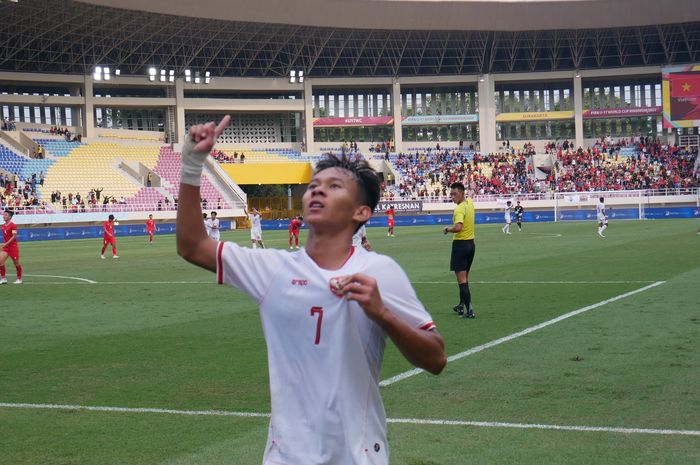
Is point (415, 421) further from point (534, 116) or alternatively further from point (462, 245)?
point (534, 116)

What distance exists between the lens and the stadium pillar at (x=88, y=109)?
8038 cm

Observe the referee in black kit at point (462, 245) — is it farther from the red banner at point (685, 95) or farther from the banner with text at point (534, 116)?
the banner with text at point (534, 116)

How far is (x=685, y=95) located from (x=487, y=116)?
790 inches

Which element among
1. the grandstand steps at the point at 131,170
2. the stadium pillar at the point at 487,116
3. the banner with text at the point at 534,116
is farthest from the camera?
the banner with text at the point at 534,116

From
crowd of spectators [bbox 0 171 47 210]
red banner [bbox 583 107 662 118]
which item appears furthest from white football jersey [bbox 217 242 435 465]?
red banner [bbox 583 107 662 118]

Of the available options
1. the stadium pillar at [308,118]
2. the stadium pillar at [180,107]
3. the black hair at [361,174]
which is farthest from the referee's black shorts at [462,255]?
the stadium pillar at [308,118]

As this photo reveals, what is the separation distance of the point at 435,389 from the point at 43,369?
5.03m

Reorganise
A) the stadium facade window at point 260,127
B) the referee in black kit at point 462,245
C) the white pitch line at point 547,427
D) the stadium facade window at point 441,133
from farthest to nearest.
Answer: the stadium facade window at point 441,133, the stadium facade window at point 260,127, the referee in black kit at point 462,245, the white pitch line at point 547,427

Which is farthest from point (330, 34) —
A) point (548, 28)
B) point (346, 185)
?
point (346, 185)

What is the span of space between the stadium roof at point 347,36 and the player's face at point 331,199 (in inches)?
2588

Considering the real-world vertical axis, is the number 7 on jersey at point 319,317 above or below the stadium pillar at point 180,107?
below

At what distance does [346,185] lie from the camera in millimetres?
3938

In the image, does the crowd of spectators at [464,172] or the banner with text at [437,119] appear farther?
the banner with text at [437,119]

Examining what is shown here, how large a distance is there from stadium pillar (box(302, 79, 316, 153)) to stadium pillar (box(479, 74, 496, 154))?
16620 millimetres
